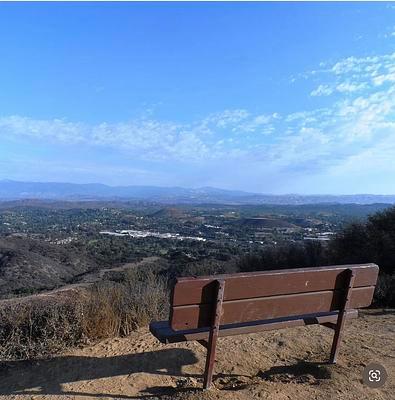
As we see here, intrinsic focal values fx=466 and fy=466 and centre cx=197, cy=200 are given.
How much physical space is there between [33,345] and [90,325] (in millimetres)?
609

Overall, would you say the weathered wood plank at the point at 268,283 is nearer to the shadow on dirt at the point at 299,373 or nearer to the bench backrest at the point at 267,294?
the bench backrest at the point at 267,294

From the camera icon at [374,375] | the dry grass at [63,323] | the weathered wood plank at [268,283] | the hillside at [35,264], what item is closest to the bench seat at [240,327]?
the weathered wood plank at [268,283]

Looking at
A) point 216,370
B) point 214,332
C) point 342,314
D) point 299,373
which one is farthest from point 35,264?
point 214,332

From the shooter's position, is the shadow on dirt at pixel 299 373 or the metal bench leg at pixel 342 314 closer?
the shadow on dirt at pixel 299 373

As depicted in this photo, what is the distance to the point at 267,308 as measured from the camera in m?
3.79

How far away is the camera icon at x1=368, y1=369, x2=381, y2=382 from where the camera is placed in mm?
3990

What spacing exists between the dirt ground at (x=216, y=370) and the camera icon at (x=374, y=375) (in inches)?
1.9

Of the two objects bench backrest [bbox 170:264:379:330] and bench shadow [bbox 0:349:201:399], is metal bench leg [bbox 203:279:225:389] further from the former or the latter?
bench shadow [bbox 0:349:201:399]

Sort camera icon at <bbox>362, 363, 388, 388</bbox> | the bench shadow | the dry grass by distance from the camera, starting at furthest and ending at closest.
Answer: the dry grass < camera icon at <bbox>362, 363, 388, 388</bbox> < the bench shadow

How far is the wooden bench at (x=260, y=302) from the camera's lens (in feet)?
11.5

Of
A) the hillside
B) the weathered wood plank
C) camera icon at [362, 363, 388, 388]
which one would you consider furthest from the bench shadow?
the hillside

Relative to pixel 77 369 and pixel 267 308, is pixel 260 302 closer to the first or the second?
pixel 267 308

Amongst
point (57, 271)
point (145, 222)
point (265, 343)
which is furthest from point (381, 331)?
point (145, 222)

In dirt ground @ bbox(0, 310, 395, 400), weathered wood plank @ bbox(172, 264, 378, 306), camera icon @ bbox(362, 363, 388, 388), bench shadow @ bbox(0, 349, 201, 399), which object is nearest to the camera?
weathered wood plank @ bbox(172, 264, 378, 306)
